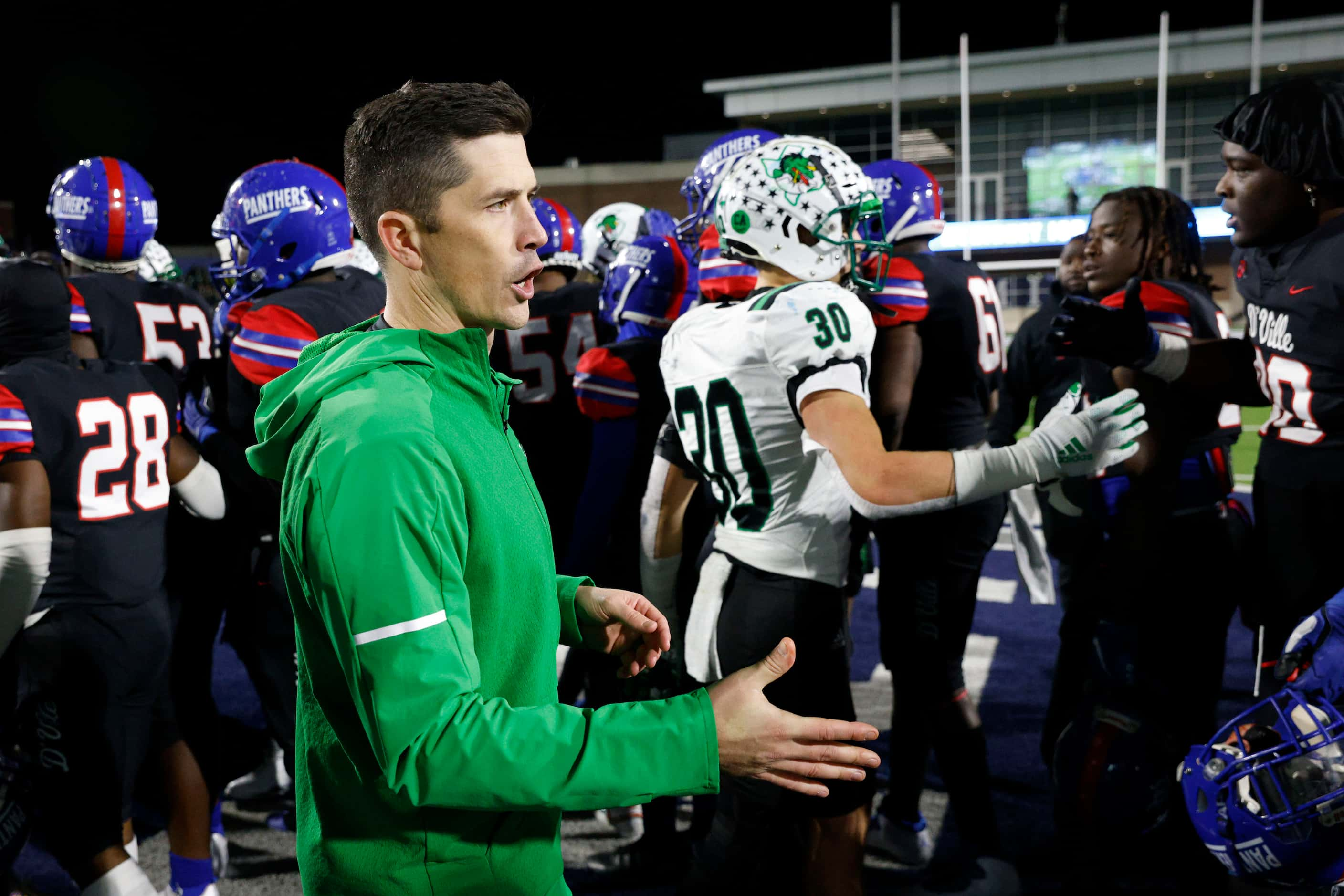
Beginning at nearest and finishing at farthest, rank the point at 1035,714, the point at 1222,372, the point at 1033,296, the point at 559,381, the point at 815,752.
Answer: the point at 815,752 < the point at 1222,372 < the point at 559,381 < the point at 1035,714 < the point at 1033,296

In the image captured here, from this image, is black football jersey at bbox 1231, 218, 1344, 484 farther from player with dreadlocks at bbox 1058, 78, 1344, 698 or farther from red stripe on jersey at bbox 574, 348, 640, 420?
red stripe on jersey at bbox 574, 348, 640, 420

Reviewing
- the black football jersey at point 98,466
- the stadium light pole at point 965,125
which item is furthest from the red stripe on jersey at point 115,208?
the stadium light pole at point 965,125

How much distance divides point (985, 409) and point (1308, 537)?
144 cm

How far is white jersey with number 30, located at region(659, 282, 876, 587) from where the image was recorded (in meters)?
2.40

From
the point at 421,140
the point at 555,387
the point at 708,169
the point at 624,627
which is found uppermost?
the point at 708,169

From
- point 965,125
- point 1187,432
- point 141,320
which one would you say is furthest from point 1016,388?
point 965,125

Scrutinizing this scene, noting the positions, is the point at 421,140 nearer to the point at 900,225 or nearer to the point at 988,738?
the point at 900,225

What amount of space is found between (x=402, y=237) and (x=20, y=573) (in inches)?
80.7

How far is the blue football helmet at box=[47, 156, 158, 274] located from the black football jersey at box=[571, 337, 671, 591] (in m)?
2.07

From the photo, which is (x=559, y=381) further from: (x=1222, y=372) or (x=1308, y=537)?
(x=1308, y=537)

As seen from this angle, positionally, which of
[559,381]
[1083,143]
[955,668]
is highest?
[1083,143]

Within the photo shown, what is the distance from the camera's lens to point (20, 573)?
2.75 meters

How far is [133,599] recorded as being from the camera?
3.17 m

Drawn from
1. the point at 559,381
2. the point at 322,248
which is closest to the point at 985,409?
the point at 559,381
